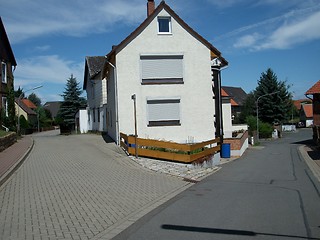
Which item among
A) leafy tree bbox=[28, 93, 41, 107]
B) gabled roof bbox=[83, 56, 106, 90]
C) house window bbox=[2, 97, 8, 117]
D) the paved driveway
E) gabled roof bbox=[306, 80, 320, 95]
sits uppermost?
leafy tree bbox=[28, 93, 41, 107]

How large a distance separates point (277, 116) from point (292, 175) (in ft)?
161

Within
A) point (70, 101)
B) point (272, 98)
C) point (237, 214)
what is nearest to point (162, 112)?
point (237, 214)

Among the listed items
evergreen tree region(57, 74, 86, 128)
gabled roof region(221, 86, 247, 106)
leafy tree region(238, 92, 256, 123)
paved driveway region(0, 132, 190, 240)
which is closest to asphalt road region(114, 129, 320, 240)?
paved driveway region(0, 132, 190, 240)

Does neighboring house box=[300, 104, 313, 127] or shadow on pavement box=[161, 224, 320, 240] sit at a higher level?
neighboring house box=[300, 104, 313, 127]

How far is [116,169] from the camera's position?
1444cm

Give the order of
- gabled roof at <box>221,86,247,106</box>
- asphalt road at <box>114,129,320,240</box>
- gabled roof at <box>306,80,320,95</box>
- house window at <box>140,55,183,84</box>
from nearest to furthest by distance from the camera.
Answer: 1. asphalt road at <box>114,129,320,240</box>
2. house window at <box>140,55,183,84</box>
3. gabled roof at <box>306,80,320,95</box>
4. gabled roof at <box>221,86,247,106</box>

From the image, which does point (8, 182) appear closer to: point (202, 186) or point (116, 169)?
point (116, 169)

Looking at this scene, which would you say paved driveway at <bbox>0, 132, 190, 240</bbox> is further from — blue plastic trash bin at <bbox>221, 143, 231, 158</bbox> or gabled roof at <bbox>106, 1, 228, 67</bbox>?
blue plastic trash bin at <bbox>221, 143, 231, 158</bbox>

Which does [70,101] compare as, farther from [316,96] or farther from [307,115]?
[307,115]

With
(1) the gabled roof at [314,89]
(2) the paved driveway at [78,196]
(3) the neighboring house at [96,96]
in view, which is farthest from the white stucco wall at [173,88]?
(1) the gabled roof at [314,89]

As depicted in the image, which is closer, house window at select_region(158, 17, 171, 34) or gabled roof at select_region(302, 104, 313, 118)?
house window at select_region(158, 17, 171, 34)

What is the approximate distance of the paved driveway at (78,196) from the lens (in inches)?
270

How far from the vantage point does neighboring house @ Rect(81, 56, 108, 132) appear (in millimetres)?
32906

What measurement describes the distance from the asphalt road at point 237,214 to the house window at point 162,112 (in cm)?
1136
